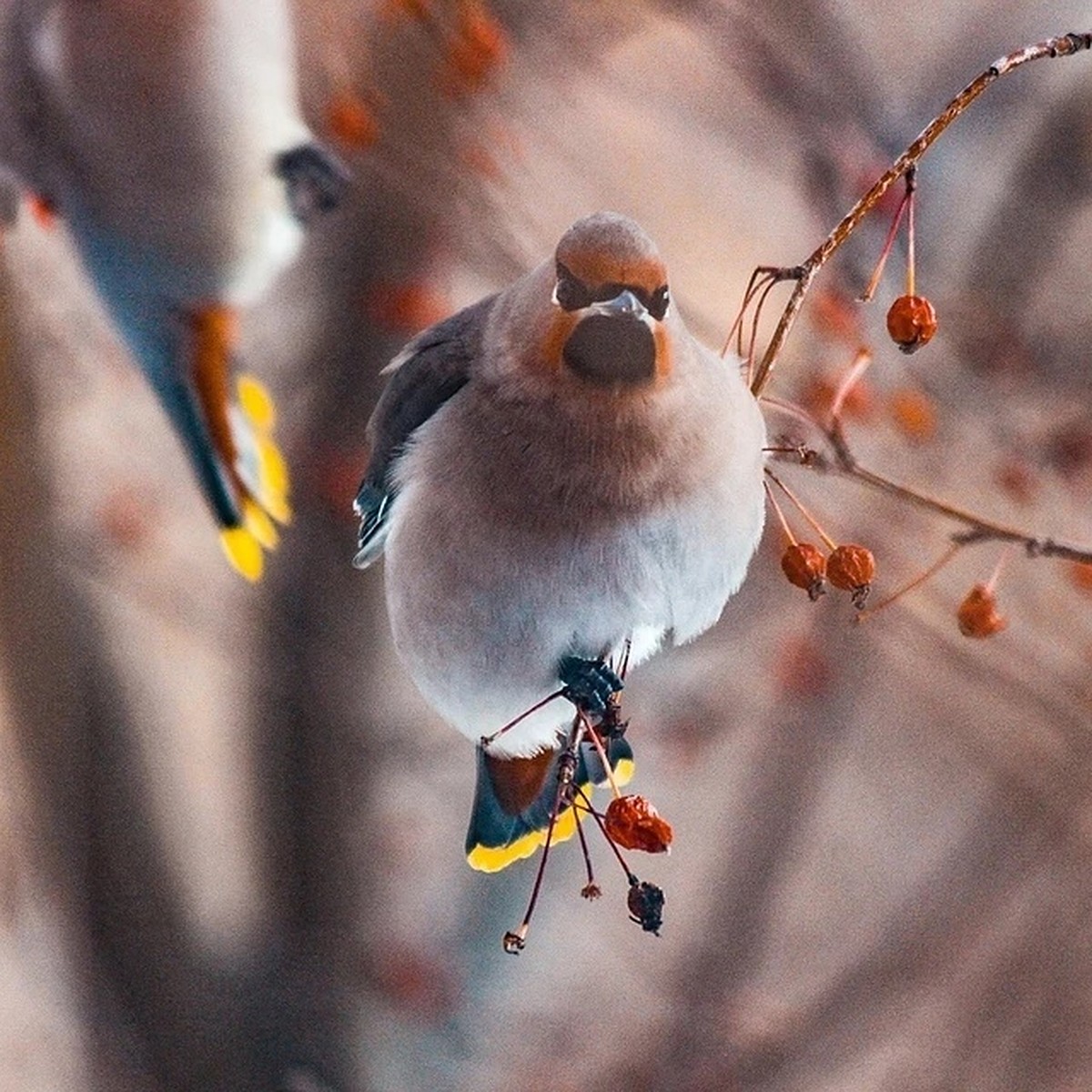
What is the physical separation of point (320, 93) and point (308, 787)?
714 mm

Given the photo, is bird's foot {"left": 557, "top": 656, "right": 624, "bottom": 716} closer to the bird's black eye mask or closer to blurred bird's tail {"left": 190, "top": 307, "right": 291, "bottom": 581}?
the bird's black eye mask

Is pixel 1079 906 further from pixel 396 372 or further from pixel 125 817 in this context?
pixel 396 372

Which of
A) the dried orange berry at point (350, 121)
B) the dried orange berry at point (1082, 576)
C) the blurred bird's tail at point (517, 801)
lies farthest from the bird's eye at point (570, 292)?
the dried orange berry at point (1082, 576)

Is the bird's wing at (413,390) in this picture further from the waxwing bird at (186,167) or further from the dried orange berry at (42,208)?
the dried orange berry at (42,208)

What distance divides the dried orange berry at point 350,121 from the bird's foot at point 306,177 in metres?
0.22

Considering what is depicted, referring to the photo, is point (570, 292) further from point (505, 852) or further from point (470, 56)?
point (470, 56)

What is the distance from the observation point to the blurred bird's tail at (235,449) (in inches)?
32.7

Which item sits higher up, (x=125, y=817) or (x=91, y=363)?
(x=91, y=363)

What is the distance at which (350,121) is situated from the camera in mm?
1113

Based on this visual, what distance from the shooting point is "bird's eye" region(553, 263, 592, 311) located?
0.49 metres

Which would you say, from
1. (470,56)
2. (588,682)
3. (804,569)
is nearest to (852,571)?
(804,569)

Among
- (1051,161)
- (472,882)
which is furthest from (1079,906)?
(1051,161)

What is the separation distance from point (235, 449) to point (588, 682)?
37 cm

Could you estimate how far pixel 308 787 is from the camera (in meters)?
1.40
